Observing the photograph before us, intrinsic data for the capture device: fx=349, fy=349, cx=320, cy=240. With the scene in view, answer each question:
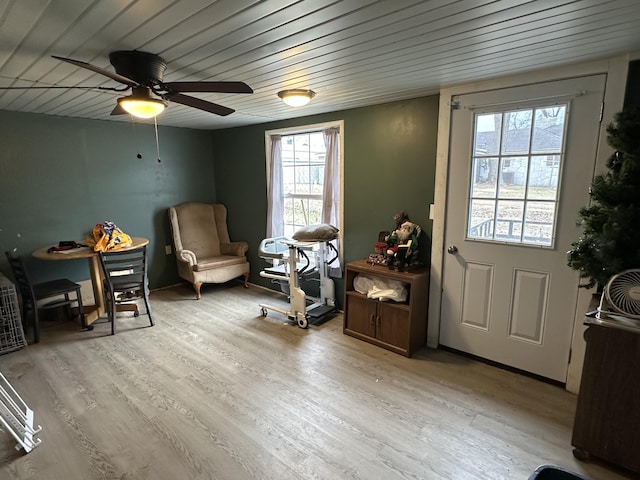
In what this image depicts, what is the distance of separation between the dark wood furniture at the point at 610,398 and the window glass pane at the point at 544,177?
979mm

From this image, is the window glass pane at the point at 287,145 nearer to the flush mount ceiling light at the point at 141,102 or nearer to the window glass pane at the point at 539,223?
the flush mount ceiling light at the point at 141,102

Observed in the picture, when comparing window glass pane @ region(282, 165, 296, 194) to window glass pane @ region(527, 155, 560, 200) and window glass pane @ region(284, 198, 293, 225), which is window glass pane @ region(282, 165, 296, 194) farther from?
window glass pane @ region(527, 155, 560, 200)

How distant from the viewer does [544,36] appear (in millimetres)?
1718

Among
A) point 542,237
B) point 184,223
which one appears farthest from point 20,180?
point 542,237

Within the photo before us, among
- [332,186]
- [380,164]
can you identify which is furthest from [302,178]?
[380,164]

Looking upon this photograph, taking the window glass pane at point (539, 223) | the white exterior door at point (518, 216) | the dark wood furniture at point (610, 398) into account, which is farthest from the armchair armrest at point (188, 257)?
the dark wood furniture at point (610, 398)

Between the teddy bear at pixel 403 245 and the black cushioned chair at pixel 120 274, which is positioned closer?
the teddy bear at pixel 403 245

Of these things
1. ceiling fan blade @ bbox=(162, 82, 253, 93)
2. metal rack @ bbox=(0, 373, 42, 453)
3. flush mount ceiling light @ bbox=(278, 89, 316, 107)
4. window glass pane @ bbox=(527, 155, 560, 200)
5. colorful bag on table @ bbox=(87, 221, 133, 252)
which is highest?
flush mount ceiling light @ bbox=(278, 89, 316, 107)

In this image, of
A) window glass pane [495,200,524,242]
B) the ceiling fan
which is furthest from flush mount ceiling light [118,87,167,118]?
window glass pane [495,200,524,242]

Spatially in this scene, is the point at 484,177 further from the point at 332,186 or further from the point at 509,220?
the point at 332,186

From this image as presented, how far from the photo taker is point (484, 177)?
2.66 metres

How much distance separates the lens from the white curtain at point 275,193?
14.1 ft

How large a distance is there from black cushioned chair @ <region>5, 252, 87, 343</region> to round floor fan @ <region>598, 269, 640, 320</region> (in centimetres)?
419

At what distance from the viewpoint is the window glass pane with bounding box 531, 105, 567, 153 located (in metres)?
2.29
